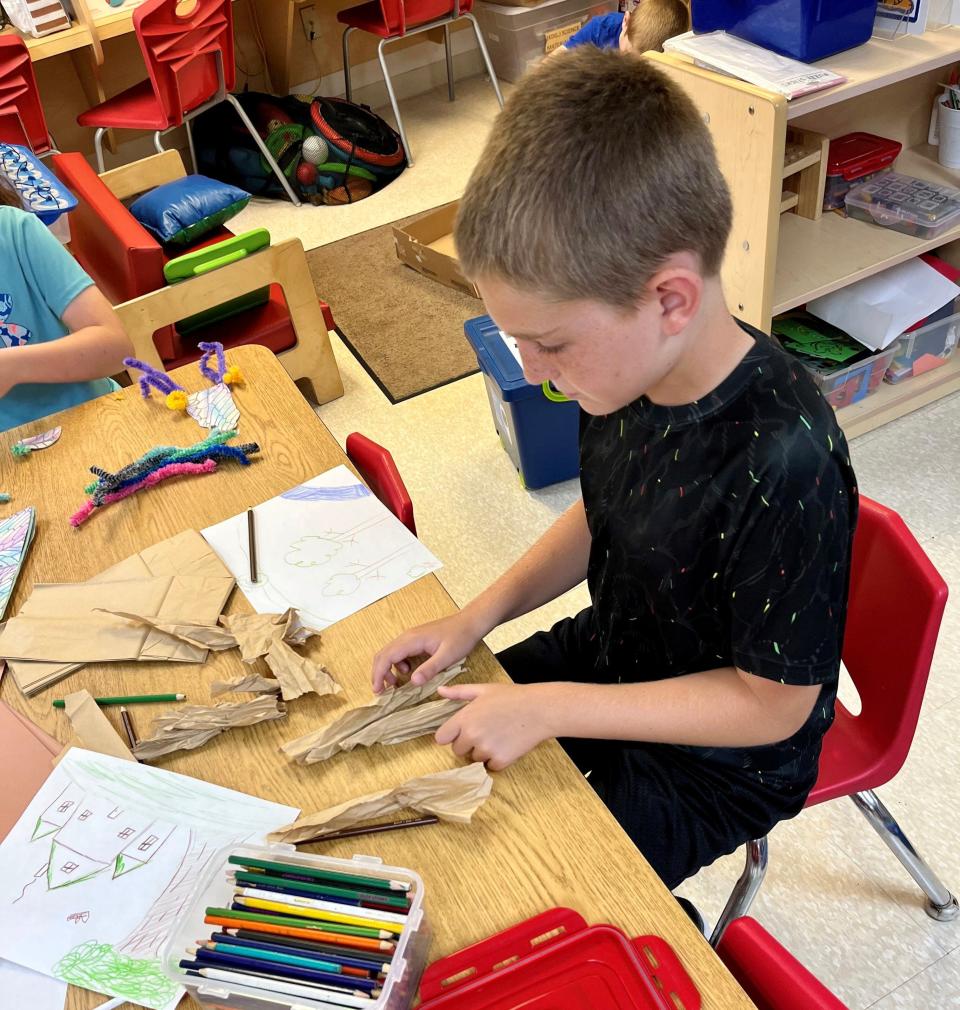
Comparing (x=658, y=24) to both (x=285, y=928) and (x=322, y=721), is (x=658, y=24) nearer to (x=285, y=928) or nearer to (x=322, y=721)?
(x=322, y=721)

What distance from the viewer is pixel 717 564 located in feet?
2.89

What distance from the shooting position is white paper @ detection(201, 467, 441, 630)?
3.45 ft

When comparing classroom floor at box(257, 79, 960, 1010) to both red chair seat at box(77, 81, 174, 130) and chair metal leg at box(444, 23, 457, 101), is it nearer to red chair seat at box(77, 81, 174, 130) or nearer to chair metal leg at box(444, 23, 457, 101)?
red chair seat at box(77, 81, 174, 130)

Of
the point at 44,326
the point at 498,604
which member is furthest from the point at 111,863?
the point at 44,326

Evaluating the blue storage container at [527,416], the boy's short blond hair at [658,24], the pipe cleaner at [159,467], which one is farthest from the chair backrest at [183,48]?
the pipe cleaner at [159,467]

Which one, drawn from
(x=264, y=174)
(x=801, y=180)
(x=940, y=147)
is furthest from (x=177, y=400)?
(x=264, y=174)

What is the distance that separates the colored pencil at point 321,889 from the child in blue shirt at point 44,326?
104cm

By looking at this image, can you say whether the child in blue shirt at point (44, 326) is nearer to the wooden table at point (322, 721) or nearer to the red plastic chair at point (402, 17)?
the wooden table at point (322, 721)

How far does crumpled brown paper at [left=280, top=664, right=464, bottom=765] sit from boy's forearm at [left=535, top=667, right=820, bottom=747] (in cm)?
11

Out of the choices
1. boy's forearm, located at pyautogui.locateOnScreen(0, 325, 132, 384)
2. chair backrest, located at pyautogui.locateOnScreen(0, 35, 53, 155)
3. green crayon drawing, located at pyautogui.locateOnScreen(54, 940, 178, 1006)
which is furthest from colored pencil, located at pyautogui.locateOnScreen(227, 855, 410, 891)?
chair backrest, located at pyautogui.locateOnScreen(0, 35, 53, 155)

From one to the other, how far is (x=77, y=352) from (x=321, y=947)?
1135mm

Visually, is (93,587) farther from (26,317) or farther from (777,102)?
(777,102)

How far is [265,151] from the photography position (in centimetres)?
367

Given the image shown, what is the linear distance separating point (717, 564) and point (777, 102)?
3.57ft
